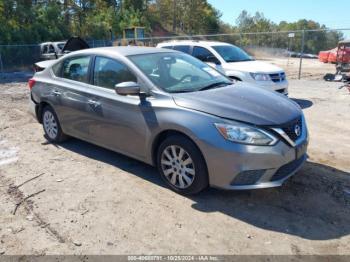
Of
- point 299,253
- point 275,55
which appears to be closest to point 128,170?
point 299,253

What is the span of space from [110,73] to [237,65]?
17.5ft

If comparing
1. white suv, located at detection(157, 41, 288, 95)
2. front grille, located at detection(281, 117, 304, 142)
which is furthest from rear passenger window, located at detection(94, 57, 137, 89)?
white suv, located at detection(157, 41, 288, 95)

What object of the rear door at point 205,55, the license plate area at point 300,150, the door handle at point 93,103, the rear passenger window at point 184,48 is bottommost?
the license plate area at point 300,150

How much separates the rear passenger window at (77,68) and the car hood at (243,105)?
173 cm

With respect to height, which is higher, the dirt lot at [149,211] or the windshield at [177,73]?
the windshield at [177,73]

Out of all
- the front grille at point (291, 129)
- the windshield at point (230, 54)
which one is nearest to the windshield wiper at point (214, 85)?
the front grille at point (291, 129)

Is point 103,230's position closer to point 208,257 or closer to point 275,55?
point 208,257

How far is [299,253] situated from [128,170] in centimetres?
257

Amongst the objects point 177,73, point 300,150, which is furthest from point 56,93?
point 300,150

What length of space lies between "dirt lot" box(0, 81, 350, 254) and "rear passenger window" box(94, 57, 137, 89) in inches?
45.8

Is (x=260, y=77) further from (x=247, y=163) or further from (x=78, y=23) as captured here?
(x=78, y=23)

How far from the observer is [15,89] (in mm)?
14180

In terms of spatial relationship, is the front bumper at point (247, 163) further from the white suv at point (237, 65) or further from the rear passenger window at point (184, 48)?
the rear passenger window at point (184, 48)

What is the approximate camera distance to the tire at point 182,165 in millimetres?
4004
